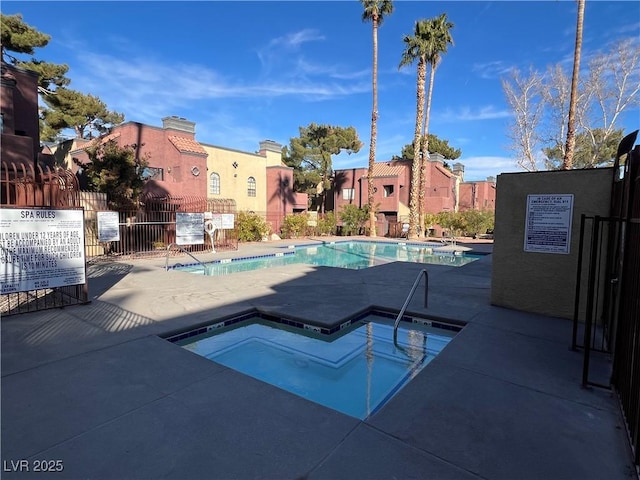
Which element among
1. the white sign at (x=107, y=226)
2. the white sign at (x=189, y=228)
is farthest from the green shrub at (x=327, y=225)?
the white sign at (x=107, y=226)

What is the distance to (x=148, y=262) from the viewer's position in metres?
12.2

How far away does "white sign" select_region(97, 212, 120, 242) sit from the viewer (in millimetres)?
11734

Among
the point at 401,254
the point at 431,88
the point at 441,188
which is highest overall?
the point at 431,88

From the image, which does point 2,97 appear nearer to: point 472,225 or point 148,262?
point 148,262

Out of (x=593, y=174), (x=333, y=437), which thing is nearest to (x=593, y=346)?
(x=593, y=174)

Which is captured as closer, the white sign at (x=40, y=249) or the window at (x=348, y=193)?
the white sign at (x=40, y=249)

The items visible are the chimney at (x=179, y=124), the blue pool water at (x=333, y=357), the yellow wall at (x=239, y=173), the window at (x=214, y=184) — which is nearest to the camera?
the blue pool water at (x=333, y=357)

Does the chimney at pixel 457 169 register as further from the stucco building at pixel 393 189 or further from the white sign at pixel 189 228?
the white sign at pixel 189 228

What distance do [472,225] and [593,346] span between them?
74.1ft

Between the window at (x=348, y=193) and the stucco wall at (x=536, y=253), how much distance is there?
28650 mm

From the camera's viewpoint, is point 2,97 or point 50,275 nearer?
point 50,275

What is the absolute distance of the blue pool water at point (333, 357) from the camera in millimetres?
4012

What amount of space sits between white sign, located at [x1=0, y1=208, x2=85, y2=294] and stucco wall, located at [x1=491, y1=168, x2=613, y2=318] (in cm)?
701

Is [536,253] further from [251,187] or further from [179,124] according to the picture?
[251,187]
